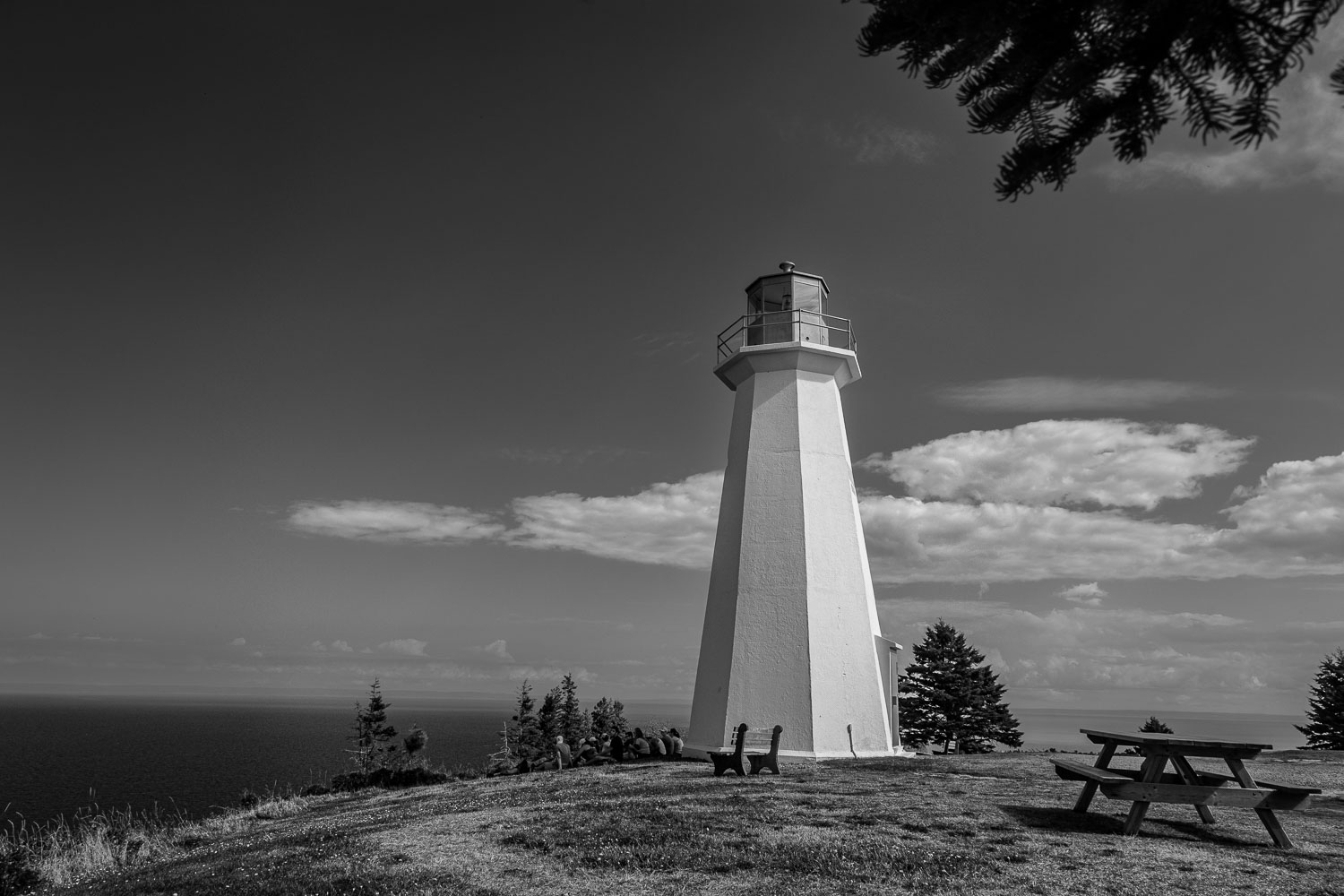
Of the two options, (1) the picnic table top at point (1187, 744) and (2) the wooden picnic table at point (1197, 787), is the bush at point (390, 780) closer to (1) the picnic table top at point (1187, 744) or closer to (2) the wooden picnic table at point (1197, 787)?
(2) the wooden picnic table at point (1197, 787)

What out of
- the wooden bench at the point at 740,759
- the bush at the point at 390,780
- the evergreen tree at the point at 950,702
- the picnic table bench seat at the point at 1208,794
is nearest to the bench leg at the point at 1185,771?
the picnic table bench seat at the point at 1208,794

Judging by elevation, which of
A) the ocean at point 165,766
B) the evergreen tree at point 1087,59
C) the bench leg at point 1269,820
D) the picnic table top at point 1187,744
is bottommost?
the ocean at point 165,766

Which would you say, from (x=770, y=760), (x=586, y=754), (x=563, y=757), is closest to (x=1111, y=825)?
(x=770, y=760)

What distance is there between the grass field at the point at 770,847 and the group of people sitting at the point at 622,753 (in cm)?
608

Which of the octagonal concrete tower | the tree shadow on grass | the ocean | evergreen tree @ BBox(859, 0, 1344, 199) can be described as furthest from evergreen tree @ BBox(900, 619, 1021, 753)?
evergreen tree @ BBox(859, 0, 1344, 199)

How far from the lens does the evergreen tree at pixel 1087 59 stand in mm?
2336

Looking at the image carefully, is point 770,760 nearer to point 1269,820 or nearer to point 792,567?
point 792,567

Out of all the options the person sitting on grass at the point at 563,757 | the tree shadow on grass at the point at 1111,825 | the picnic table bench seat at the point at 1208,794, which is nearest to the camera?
the picnic table bench seat at the point at 1208,794

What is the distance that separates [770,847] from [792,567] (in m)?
10.6

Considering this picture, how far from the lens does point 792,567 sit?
63.9 feet

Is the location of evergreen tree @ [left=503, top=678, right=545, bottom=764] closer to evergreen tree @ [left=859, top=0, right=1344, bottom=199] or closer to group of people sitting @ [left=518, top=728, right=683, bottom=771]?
group of people sitting @ [left=518, top=728, right=683, bottom=771]

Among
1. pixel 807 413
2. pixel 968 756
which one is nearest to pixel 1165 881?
pixel 968 756

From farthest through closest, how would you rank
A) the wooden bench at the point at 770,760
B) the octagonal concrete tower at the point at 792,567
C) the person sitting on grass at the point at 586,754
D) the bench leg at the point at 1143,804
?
the person sitting on grass at the point at 586,754, the octagonal concrete tower at the point at 792,567, the wooden bench at the point at 770,760, the bench leg at the point at 1143,804

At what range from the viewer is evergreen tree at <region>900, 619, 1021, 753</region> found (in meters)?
41.1
